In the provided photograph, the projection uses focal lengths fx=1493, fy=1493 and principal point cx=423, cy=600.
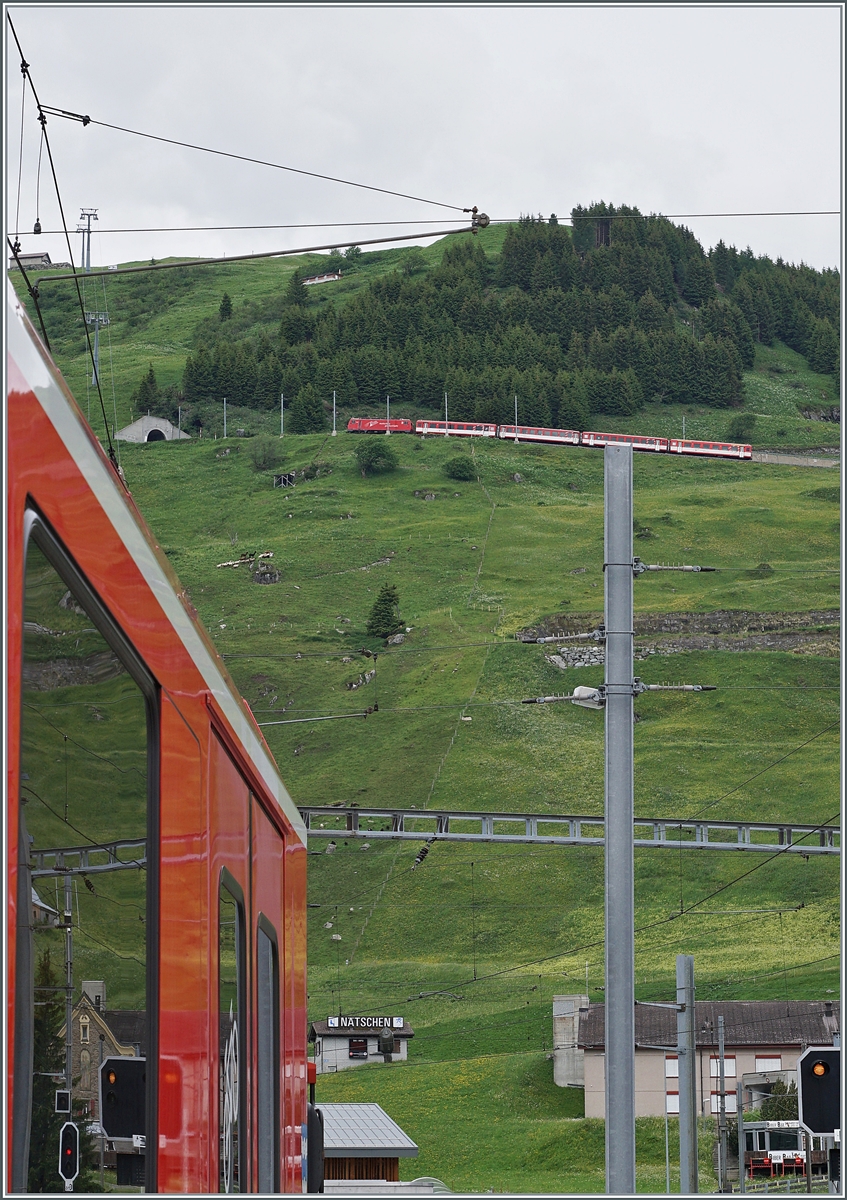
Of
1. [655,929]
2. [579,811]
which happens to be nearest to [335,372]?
[579,811]

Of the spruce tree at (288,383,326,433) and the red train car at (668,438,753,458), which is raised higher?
the spruce tree at (288,383,326,433)

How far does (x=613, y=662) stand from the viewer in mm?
10219

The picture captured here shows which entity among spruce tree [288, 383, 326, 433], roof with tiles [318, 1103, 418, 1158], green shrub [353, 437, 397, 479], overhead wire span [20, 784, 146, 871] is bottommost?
roof with tiles [318, 1103, 418, 1158]

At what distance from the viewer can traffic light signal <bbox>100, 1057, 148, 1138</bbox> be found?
9.27 feet

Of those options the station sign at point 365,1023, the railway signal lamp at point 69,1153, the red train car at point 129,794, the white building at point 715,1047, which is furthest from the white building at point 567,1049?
the railway signal lamp at point 69,1153

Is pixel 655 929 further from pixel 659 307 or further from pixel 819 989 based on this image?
pixel 659 307

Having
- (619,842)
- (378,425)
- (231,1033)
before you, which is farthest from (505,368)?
(231,1033)

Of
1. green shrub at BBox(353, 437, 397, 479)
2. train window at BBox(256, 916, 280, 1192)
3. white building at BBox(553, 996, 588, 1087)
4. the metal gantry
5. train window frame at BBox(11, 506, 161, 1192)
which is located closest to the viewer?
train window frame at BBox(11, 506, 161, 1192)

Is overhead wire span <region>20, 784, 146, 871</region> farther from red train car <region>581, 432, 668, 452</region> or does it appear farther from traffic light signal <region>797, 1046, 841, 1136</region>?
red train car <region>581, 432, 668, 452</region>

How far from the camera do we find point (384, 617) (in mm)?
116250

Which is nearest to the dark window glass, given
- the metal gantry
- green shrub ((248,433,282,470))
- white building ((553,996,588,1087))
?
the metal gantry

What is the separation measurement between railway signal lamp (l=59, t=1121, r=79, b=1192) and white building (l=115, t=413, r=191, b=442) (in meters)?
167

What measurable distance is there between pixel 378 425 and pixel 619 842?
152 meters

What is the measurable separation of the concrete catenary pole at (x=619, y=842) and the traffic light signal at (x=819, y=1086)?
6.94 feet
